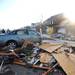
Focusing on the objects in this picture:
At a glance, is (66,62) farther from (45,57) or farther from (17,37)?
(17,37)

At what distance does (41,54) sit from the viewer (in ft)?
36.8

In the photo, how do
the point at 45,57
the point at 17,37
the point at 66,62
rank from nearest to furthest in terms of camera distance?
the point at 66,62 → the point at 45,57 → the point at 17,37

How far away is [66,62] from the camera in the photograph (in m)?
9.74

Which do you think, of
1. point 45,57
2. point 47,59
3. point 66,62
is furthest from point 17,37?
point 66,62

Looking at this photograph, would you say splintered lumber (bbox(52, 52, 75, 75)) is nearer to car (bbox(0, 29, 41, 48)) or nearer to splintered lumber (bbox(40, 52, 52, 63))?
splintered lumber (bbox(40, 52, 52, 63))

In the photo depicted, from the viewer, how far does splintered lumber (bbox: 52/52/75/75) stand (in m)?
9.12

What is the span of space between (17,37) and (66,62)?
8655 millimetres

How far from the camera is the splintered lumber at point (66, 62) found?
912cm

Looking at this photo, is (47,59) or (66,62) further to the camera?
(47,59)

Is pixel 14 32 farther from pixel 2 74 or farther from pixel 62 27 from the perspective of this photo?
pixel 62 27

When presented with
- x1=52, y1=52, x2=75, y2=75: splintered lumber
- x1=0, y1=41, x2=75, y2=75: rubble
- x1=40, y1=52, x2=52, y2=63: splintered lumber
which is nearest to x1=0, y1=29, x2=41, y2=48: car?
x1=0, y1=41, x2=75, y2=75: rubble

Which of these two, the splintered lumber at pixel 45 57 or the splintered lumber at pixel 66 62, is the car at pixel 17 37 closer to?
the splintered lumber at pixel 45 57

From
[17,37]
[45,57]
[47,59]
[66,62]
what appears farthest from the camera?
[17,37]

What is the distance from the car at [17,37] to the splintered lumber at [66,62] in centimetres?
750
